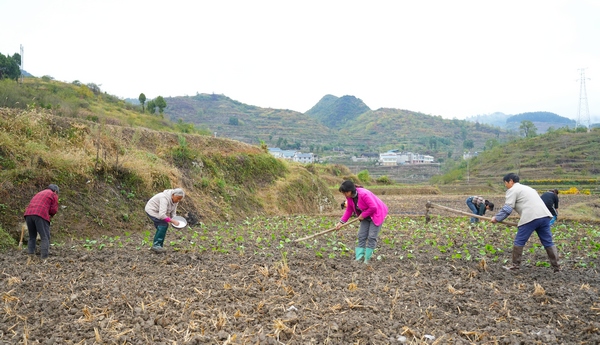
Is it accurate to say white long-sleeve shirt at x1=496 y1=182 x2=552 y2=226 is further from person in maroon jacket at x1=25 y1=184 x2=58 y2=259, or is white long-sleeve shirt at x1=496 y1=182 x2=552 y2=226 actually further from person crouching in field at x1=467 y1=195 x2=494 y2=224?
person in maroon jacket at x1=25 y1=184 x2=58 y2=259

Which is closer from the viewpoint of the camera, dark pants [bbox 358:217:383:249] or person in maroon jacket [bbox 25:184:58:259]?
dark pants [bbox 358:217:383:249]

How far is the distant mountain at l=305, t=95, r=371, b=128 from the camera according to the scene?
17426 centimetres

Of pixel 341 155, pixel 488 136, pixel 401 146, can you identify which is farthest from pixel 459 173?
pixel 488 136

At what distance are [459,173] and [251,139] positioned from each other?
175ft

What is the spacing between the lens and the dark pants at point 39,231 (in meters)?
8.45

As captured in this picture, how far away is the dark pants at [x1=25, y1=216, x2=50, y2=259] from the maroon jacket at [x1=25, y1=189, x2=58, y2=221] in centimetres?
10

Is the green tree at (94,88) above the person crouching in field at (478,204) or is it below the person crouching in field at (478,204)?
above

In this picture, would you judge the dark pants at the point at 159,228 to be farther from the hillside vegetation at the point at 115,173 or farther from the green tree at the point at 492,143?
the green tree at the point at 492,143

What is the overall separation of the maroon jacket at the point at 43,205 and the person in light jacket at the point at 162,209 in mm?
1812

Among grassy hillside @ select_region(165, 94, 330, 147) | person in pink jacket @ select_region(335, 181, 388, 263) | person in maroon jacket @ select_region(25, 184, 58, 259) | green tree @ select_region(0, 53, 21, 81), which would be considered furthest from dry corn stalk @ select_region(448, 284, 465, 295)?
grassy hillside @ select_region(165, 94, 330, 147)

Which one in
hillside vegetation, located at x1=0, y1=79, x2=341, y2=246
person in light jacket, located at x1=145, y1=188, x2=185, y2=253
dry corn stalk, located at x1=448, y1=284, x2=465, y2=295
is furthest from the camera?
hillside vegetation, located at x1=0, y1=79, x2=341, y2=246

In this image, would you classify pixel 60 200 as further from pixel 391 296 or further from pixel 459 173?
pixel 459 173

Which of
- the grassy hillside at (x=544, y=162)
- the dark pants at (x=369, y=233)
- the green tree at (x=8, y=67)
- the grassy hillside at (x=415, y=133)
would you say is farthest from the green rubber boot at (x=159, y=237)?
the grassy hillside at (x=415, y=133)

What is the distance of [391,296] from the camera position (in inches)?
239
